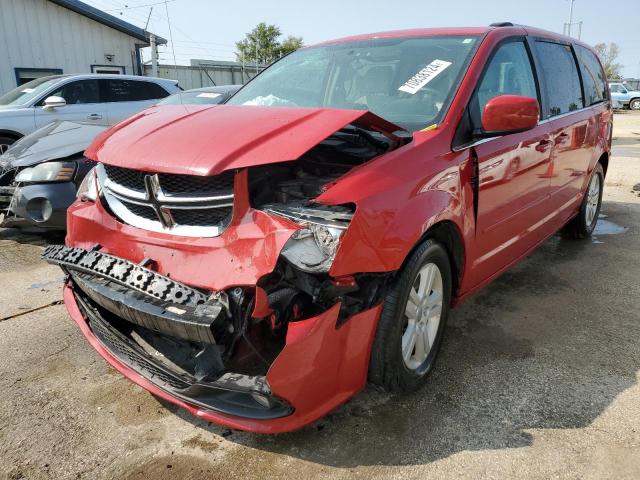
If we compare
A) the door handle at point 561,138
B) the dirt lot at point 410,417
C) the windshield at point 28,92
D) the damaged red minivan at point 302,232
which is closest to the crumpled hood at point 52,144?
the dirt lot at point 410,417

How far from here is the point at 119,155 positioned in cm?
231

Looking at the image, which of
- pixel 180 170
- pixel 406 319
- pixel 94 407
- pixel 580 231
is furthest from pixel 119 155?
pixel 580 231

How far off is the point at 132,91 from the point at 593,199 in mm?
7162

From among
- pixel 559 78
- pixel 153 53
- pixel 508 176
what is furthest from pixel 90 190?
pixel 153 53

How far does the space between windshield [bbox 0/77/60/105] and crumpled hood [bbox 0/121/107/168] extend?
9.22ft

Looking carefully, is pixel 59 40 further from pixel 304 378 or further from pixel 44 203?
pixel 304 378

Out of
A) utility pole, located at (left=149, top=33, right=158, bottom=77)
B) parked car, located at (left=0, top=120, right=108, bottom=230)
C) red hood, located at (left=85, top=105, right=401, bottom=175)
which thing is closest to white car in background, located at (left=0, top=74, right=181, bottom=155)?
parked car, located at (left=0, top=120, right=108, bottom=230)

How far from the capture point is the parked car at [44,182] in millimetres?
4441

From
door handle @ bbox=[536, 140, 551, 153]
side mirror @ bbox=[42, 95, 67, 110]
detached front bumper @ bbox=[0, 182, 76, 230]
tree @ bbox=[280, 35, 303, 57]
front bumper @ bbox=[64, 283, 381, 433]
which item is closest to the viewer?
front bumper @ bbox=[64, 283, 381, 433]

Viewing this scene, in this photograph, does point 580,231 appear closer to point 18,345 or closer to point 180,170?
point 180,170

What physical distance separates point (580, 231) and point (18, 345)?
4.82 m

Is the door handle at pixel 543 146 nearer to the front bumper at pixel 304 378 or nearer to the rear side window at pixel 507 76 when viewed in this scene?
the rear side window at pixel 507 76

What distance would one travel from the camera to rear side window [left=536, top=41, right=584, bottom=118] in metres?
3.61

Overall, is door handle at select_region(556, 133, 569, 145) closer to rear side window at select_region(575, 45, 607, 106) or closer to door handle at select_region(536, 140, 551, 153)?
door handle at select_region(536, 140, 551, 153)
